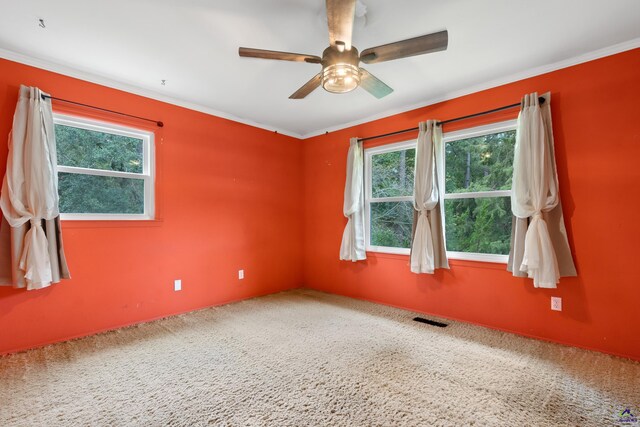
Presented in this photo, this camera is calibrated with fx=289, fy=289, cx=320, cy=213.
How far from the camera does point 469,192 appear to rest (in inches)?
122

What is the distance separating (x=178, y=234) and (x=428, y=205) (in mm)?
2808

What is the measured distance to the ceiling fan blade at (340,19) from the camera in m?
1.44

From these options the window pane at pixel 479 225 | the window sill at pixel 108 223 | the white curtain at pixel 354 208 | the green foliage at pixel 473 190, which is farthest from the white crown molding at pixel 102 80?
the window pane at pixel 479 225

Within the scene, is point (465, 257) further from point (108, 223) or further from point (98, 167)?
point (98, 167)

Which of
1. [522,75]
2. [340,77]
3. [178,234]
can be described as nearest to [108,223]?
[178,234]

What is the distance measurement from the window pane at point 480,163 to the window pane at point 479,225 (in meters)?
0.15

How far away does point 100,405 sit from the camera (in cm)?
171

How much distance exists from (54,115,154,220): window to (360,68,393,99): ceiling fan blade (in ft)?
7.80

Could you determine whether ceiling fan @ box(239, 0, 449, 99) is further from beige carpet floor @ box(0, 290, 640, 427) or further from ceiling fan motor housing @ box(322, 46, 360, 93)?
beige carpet floor @ box(0, 290, 640, 427)

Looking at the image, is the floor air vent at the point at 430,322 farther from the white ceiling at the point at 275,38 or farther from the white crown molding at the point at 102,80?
the white crown molding at the point at 102,80

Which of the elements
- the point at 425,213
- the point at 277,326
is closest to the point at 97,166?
the point at 277,326

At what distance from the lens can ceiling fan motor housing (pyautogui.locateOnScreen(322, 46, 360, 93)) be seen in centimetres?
177

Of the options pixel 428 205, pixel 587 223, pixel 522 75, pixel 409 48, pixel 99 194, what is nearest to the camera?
pixel 409 48

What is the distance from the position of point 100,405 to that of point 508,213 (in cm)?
356
